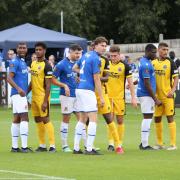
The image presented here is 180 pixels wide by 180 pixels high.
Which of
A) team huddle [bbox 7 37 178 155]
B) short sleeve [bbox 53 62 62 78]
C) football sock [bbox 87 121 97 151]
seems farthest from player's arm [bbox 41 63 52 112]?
football sock [bbox 87 121 97 151]

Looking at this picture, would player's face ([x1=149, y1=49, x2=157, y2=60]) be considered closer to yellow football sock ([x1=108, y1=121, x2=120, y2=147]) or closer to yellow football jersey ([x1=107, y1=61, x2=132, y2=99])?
yellow football jersey ([x1=107, y1=61, x2=132, y2=99])

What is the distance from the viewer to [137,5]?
45375mm

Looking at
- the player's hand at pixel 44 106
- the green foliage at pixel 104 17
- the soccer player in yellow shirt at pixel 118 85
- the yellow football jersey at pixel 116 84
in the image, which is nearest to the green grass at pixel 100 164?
the soccer player in yellow shirt at pixel 118 85

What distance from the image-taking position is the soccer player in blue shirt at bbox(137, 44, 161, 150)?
1673 centimetres

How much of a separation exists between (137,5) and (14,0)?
21.4 ft

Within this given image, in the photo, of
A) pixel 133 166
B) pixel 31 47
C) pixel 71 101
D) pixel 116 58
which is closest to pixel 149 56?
pixel 116 58

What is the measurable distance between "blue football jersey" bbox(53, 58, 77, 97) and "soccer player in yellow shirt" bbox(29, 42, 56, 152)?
0.44m

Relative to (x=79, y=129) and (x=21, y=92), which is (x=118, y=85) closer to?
(x=79, y=129)

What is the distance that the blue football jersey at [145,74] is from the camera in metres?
16.7

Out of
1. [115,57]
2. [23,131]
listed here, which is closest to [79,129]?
[23,131]

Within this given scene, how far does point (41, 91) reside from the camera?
16469 mm

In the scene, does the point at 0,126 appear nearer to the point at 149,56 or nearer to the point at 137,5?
the point at 149,56

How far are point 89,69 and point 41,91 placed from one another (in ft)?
4.51

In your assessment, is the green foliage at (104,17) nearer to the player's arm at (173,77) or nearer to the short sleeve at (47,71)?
the player's arm at (173,77)
